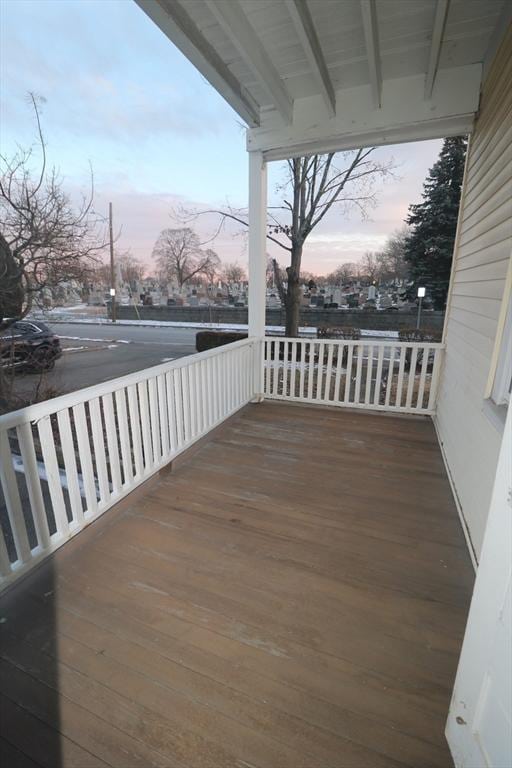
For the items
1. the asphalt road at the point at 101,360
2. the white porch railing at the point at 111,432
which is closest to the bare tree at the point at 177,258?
the asphalt road at the point at 101,360

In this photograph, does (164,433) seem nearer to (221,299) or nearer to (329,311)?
(329,311)

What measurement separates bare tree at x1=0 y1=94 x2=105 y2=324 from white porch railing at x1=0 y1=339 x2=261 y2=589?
1.99 m

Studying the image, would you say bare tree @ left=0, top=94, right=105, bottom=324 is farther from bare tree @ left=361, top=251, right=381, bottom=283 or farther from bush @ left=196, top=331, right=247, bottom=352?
bare tree @ left=361, top=251, right=381, bottom=283

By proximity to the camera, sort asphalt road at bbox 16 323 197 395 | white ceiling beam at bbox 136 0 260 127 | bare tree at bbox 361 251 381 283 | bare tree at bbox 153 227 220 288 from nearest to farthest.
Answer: white ceiling beam at bbox 136 0 260 127
asphalt road at bbox 16 323 197 395
bare tree at bbox 361 251 381 283
bare tree at bbox 153 227 220 288

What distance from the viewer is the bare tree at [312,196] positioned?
7570mm

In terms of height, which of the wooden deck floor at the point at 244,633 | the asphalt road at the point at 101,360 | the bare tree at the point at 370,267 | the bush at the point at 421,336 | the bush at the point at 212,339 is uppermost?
the bare tree at the point at 370,267

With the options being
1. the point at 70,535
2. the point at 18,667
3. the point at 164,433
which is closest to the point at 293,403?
the point at 164,433

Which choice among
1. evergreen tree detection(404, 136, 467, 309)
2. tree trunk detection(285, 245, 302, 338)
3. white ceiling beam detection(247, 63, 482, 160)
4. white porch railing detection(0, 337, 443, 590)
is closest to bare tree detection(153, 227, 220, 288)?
evergreen tree detection(404, 136, 467, 309)

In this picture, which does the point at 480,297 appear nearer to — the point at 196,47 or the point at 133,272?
the point at 196,47

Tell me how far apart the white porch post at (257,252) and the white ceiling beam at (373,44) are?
3.94 ft

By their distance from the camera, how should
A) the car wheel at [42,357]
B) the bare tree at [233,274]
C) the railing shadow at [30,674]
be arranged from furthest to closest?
the bare tree at [233,274] < the car wheel at [42,357] < the railing shadow at [30,674]

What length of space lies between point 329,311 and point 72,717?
Answer: 19.4 metres

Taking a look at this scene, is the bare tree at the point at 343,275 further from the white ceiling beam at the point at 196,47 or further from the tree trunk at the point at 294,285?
the white ceiling beam at the point at 196,47

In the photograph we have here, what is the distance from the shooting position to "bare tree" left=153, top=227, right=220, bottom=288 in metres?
24.8
